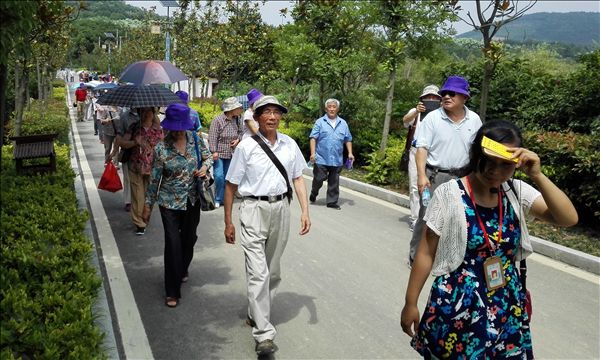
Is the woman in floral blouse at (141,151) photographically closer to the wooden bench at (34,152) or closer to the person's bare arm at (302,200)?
the wooden bench at (34,152)

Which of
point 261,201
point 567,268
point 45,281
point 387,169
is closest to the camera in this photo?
point 45,281

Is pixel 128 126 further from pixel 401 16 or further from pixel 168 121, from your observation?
pixel 401 16

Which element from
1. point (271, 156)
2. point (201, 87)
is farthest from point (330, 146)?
point (201, 87)

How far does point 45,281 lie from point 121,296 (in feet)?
4.87

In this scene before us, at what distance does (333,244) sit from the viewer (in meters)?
6.71

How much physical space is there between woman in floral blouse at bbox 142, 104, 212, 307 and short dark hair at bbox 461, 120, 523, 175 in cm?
286

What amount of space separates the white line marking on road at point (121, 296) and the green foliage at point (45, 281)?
1.90 feet

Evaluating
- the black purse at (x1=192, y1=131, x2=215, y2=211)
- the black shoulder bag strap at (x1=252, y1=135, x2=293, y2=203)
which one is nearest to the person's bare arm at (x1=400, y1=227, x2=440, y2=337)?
the black shoulder bag strap at (x1=252, y1=135, x2=293, y2=203)

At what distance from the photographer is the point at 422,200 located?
17.3ft

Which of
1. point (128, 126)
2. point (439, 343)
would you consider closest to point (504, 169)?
point (439, 343)

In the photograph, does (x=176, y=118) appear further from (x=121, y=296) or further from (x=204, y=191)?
(x=121, y=296)

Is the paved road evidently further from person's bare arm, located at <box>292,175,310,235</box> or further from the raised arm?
the raised arm

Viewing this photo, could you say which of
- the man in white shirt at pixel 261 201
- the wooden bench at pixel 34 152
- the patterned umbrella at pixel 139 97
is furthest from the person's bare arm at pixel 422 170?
the wooden bench at pixel 34 152

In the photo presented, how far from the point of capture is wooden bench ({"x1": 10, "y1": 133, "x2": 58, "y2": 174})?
735 cm
